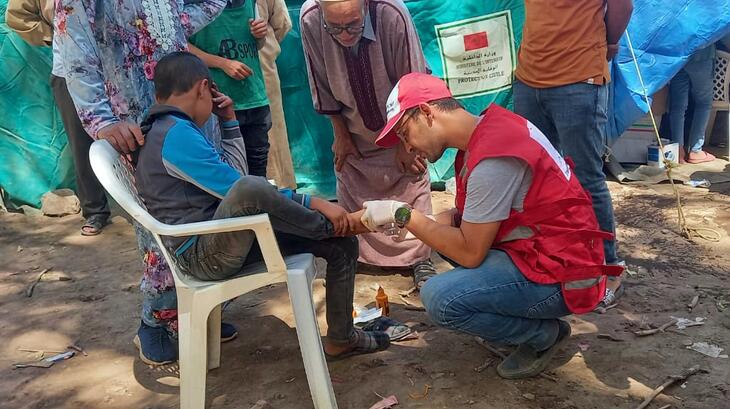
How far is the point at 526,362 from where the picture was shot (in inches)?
105

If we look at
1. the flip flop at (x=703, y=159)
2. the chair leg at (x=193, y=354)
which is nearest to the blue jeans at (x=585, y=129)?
the chair leg at (x=193, y=354)

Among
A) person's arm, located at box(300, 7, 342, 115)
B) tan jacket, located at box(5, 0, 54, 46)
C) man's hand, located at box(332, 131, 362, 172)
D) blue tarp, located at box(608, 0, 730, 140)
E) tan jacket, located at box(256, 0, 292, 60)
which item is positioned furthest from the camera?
blue tarp, located at box(608, 0, 730, 140)

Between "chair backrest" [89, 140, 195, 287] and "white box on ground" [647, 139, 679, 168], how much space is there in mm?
4628

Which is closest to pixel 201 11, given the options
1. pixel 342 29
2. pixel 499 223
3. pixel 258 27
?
pixel 258 27

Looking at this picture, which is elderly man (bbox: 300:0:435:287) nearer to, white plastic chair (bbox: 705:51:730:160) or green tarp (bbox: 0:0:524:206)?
green tarp (bbox: 0:0:524:206)

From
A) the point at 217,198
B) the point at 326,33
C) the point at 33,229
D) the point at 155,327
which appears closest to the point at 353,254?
the point at 217,198

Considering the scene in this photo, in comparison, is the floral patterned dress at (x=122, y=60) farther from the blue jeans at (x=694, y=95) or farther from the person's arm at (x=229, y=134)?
the blue jeans at (x=694, y=95)

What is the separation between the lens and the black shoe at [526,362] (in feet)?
8.69

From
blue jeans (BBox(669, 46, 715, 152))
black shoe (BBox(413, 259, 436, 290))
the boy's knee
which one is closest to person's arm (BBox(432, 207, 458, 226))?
the boy's knee

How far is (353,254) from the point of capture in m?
2.76

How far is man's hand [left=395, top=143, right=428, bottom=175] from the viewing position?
3.71 metres

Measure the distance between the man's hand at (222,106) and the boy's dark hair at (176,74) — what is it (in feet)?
0.91

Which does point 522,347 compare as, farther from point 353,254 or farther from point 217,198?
point 217,198

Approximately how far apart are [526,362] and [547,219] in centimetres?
66
